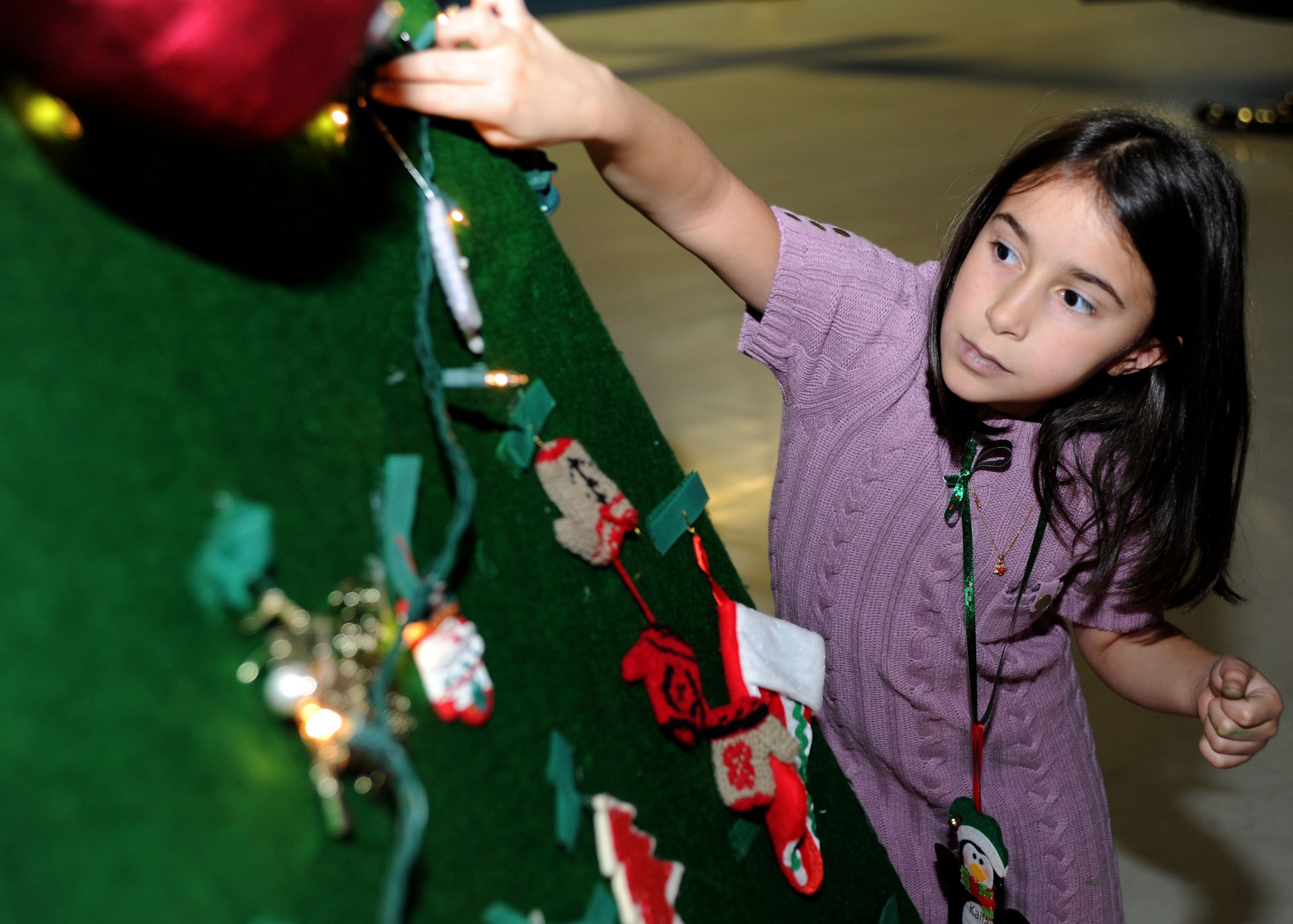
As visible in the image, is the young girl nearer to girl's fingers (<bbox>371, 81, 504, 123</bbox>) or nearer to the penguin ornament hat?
the penguin ornament hat

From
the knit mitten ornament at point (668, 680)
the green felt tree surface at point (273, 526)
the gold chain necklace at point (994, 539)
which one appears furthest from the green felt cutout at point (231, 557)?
the gold chain necklace at point (994, 539)

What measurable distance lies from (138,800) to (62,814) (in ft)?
0.07

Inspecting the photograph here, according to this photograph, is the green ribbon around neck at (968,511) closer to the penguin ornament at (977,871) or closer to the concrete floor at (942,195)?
the penguin ornament at (977,871)

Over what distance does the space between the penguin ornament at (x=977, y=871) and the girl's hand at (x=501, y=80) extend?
583 mm

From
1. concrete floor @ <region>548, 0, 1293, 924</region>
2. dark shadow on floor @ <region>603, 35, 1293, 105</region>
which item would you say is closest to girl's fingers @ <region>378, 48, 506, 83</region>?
concrete floor @ <region>548, 0, 1293, 924</region>

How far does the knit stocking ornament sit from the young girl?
0.72 feet

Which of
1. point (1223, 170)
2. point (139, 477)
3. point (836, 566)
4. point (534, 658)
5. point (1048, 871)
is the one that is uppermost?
point (1223, 170)

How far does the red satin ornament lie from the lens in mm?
321

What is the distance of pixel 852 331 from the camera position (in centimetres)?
84

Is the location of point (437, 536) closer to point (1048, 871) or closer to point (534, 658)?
point (534, 658)

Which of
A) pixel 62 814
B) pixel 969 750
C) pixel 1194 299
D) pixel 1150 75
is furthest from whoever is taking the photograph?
pixel 1150 75

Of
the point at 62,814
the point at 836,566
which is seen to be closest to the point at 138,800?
the point at 62,814

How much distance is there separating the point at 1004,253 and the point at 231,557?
57cm

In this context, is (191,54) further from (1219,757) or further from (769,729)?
(1219,757)
